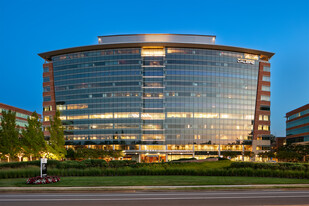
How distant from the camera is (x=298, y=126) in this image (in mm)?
102312

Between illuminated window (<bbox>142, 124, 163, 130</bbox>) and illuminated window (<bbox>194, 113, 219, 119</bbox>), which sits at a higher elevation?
illuminated window (<bbox>194, 113, 219, 119</bbox>)

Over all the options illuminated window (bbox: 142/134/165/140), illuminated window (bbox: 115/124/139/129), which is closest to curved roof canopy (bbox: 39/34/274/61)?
illuminated window (bbox: 115/124/139/129)

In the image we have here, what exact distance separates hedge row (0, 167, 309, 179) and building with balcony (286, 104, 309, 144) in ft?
242

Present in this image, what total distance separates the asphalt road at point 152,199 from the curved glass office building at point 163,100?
83.1 m

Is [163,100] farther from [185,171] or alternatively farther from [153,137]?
[185,171]

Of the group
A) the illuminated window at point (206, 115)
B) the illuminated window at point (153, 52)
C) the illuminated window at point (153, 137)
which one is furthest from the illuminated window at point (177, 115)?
the illuminated window at point (153, 52)

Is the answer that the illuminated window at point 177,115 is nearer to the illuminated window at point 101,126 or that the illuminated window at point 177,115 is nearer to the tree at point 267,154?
the illuminated window at point 101,126

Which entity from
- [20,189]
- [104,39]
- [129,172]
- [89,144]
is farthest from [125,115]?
[20,189]

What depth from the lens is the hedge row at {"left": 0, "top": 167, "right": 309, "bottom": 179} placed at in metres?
28.2

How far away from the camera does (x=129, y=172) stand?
3039 cm

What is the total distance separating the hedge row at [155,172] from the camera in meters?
28.2

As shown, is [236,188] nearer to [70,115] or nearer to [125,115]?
[125,115]

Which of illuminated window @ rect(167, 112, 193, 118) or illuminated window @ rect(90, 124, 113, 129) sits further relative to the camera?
illuminated window @ rect(90, 124, 113, 129)

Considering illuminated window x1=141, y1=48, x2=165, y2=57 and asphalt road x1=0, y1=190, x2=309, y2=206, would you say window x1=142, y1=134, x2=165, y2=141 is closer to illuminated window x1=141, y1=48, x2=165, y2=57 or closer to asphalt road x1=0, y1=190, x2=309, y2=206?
illuminated window x1=141, y1=48, x2=165, y2=57
